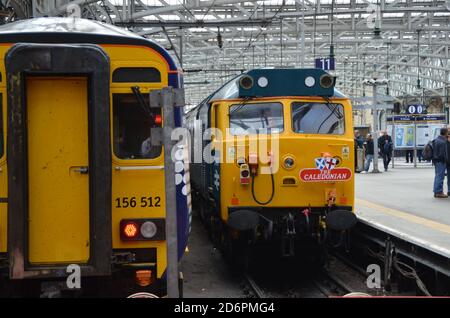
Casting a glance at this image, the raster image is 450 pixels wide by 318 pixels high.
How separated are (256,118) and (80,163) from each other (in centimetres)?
382

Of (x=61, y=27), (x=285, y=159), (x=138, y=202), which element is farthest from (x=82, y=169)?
(x=285, y=159)

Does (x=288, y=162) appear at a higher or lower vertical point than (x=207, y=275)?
higher

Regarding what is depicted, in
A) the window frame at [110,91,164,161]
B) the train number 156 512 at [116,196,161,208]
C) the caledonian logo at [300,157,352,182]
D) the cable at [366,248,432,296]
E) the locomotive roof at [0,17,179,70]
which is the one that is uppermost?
the locomotive roof at [0,17,179,70]

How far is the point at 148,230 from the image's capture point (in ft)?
18.3

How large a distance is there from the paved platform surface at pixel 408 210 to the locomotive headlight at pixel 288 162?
1.90 m

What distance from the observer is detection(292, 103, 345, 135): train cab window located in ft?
28.3

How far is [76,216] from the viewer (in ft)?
17.6

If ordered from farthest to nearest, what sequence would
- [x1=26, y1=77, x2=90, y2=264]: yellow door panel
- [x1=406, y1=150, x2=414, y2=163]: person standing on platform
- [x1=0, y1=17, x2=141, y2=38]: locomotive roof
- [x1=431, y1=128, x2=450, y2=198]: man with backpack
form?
[x1=406, y1=150, x2=414, y2=163]: person standing on platform → [x1=431, y1=128, x2=450, y2=198]: man with backpack → [x1=0, y1=17, x2=141, y2=38]: locomotive roof → [x1=26, y1=77, x2=90, y2=264]: yellow door panel

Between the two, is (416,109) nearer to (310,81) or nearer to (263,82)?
(310,81)

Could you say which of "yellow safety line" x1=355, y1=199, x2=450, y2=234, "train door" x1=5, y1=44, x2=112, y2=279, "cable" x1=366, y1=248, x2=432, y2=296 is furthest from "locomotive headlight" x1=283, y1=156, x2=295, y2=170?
"train door" x1=5, y1=44, x2=112, y2=279

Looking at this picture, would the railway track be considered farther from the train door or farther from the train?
the train door

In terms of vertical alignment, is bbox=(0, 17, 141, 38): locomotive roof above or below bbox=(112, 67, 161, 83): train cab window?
above

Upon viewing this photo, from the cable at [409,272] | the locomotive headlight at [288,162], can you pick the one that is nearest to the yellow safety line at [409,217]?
the cable at [409,272]
